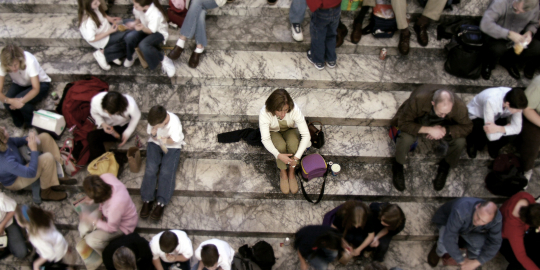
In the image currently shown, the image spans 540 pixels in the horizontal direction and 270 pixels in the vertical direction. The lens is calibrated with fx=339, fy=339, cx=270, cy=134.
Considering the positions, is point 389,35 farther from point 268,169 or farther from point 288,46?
point 268,169

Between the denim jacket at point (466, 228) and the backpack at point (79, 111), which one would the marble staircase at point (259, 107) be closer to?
the backpack at point (79, 111)

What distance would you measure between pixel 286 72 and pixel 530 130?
120 inches

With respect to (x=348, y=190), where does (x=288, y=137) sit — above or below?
above

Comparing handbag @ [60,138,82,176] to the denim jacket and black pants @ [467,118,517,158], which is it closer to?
the denim jacket

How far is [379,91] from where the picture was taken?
469 cm

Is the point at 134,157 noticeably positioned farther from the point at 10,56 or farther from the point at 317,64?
the point at 317,64

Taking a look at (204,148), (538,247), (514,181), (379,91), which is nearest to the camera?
(538,247)

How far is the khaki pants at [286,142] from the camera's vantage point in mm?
4027

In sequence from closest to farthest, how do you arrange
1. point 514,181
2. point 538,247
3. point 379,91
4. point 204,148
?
1. point 538,247
2. point 514,181
3. point 204,148
4. point 379,91

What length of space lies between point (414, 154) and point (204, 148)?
2.72 m

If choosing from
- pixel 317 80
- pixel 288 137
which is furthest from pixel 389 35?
pixel 288 137

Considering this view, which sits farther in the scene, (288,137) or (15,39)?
(15,39)

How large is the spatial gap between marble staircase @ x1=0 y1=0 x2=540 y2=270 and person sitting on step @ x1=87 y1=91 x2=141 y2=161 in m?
0.25

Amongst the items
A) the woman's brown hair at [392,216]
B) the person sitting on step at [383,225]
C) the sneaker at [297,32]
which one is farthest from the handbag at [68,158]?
the woman's brown hair at [392,216]
